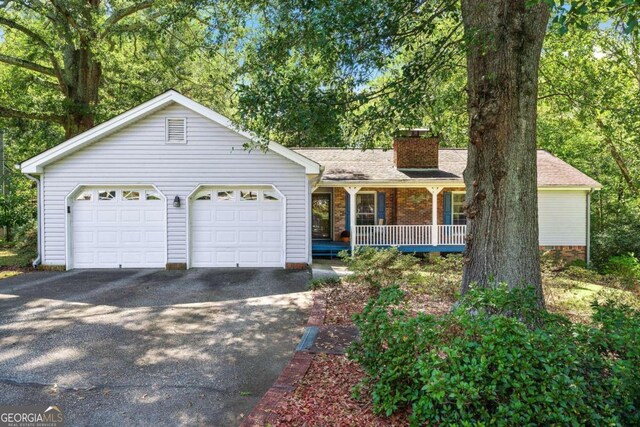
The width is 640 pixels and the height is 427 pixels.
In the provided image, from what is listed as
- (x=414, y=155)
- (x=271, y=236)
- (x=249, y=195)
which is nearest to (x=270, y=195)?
(x=249, y=195)

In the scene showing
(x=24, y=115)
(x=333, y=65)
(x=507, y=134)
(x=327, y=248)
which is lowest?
(x=327, y=248)

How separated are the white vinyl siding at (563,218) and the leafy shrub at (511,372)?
12.8m

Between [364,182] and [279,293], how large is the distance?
250 inches

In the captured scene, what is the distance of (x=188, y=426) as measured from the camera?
316 centimetres

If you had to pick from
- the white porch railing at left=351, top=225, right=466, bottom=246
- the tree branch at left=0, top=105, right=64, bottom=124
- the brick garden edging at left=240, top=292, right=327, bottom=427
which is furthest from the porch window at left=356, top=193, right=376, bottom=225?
the tree branch at left=0, top=105, right=64, bottom=124

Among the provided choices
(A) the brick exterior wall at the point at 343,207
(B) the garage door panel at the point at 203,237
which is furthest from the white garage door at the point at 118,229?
(A) the brick exterior wall at the point at 343,207

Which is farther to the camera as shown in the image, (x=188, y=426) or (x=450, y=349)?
(x=188, y=426)

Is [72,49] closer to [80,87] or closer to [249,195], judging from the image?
[80,87]

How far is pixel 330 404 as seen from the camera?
3344 millimetres

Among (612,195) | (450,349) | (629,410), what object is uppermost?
(612,195)

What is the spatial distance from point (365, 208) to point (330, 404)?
39.8ft

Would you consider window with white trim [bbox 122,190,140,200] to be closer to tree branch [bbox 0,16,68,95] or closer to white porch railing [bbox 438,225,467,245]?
tree branch [bbox 0,16,68,95]

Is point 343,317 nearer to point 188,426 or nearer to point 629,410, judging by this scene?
point 188,426

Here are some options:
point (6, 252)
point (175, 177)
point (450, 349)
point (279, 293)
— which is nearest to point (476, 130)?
point (450, 349)
